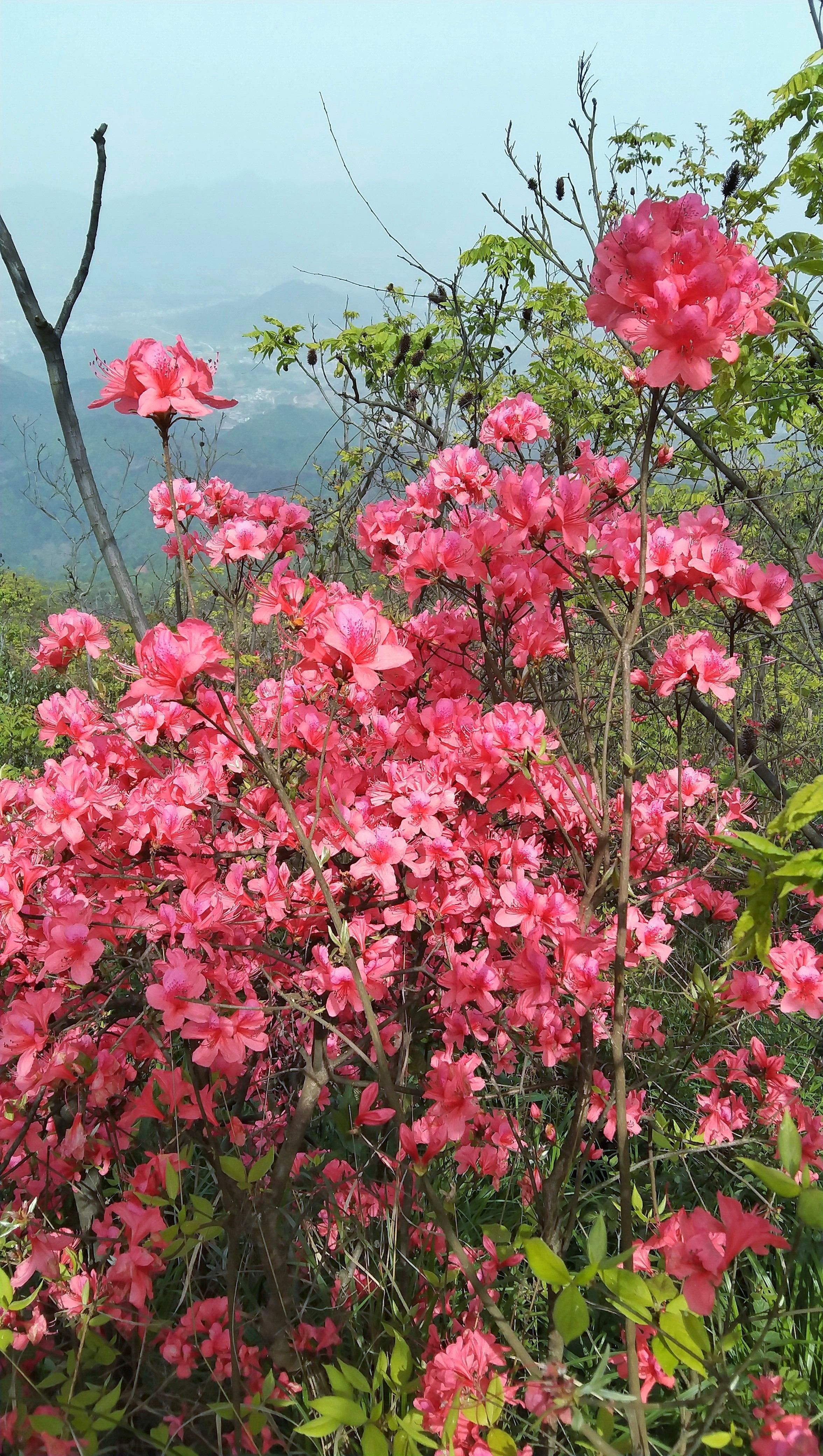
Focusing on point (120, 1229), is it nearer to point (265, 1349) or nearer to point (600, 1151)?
point (265, 1349)

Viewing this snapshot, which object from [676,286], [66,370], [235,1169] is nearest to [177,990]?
[235,1169]

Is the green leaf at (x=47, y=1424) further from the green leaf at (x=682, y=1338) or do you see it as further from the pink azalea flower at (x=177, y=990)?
the green leaf at (x=682, y=1338)

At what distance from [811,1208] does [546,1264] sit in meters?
0.28

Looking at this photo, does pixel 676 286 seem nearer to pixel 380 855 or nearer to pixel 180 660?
pixel 180 660

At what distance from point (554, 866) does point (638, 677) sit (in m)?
0.74

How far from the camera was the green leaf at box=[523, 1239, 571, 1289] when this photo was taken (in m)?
0.80

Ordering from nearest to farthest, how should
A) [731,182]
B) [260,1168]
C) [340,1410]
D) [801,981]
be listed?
[340,1410] → [260,1168] → [801,981] → [731,182]

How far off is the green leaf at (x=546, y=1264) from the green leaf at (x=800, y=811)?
49 cm

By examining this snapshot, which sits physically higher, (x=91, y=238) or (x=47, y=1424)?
(x=91, y=238)

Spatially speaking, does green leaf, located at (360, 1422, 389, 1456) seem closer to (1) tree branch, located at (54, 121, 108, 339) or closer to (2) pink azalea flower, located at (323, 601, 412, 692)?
(2) pink azalea flower, located at (323, 601, 412, 692)

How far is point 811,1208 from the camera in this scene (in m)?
0.72

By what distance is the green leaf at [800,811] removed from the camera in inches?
27.4

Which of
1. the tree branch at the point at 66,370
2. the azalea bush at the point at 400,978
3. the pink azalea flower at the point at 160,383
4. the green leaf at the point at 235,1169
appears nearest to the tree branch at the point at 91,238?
the tree branch at the point at 66,370

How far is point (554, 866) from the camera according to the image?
224 cm
